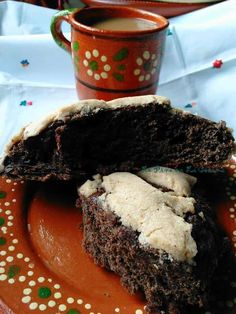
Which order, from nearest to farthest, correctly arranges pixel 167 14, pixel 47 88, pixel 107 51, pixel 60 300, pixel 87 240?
1. pixel 60 300
2. pixel 87 240
3. pixel 107 51
4. pixel 47 88
5. pixel 167 14

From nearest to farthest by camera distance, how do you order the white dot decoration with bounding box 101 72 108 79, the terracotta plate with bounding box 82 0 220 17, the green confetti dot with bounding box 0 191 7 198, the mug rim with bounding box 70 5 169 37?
the green confetti dot with bounding box 0 191 7 198, the mug rim with bounding box 70 5 169 37, the white dot decoration with bounding box 101 72 108 79, the terracotta plate with bounding box 82 0 220 17

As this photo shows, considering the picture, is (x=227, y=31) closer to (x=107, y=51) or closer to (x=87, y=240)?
(x=107, y=51)

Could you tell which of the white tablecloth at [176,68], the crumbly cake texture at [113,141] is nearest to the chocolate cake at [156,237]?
the crumbly cake texture at [113,141]

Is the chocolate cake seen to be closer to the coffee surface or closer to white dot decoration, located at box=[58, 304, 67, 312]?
white dot decoration, located at box=[58, 304, 67, 312]

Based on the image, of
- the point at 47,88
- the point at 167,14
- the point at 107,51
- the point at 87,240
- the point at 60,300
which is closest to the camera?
the point at 60,300

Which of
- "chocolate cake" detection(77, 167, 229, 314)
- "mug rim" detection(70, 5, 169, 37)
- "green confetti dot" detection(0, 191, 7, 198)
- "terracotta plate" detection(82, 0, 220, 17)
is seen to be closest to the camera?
"chocolate cake" detection(77, 167, 229, 314)

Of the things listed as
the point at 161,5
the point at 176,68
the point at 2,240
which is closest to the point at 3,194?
the point at 2,240

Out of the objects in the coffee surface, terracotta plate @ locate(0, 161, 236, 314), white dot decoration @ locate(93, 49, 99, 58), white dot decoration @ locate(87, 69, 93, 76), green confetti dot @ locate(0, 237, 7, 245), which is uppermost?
the coffee surface

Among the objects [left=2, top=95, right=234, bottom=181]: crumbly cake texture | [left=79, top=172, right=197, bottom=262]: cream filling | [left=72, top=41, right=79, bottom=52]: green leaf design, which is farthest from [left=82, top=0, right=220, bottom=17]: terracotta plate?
[left=79, top=172, right=197, bottom=262]: cream filling

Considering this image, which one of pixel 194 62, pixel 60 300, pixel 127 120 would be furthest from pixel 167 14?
pixel 60 300
